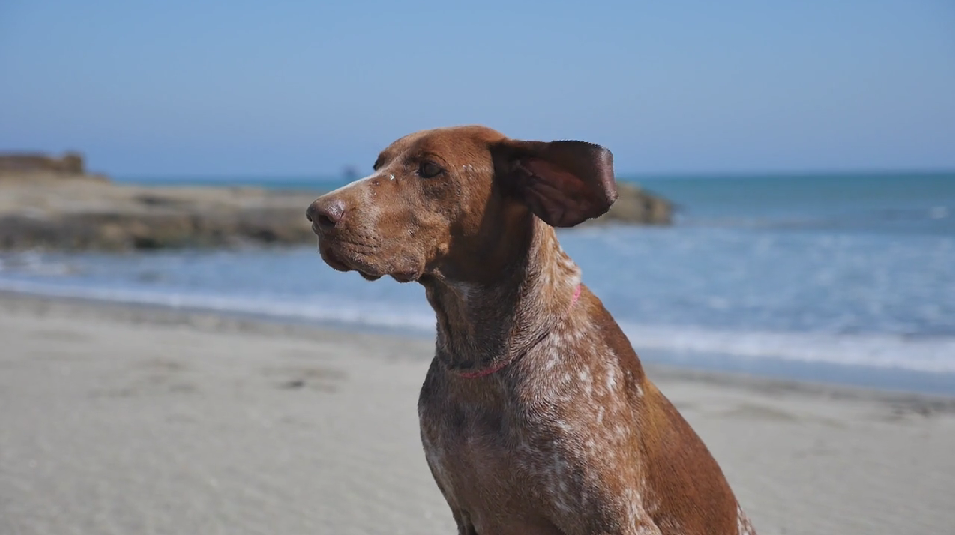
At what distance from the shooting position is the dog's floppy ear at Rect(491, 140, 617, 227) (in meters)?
2.59

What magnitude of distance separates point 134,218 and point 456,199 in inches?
1056

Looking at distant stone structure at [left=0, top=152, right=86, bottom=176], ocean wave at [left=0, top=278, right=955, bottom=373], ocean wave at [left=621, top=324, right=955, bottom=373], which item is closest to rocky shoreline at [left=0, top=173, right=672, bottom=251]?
distant stone structure at [left=0, top=152, right=86, bottom=176]

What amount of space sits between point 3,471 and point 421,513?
253 centimetres

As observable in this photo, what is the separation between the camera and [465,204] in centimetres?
263

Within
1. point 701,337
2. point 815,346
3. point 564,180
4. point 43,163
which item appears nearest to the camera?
point 564,180

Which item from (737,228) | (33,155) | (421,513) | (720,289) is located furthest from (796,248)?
(33,155)

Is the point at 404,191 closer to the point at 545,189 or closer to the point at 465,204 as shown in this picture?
the point at 465,204

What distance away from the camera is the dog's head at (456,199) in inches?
100

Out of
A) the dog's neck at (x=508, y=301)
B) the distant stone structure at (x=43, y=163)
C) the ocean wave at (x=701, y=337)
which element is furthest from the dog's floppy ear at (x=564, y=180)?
the distant stone structure at (x=43, y=163)

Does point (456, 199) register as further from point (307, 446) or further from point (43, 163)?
point (43, 163)

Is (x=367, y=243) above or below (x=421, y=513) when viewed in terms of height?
above

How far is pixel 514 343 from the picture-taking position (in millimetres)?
2691

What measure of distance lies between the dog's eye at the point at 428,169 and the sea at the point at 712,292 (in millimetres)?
7052

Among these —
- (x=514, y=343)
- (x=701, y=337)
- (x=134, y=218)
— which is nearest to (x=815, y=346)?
(x=701, y=337)
